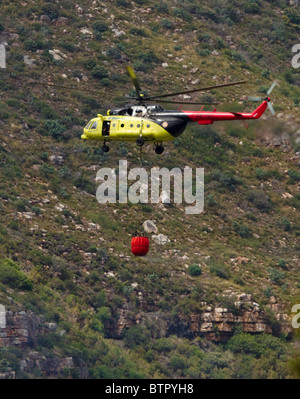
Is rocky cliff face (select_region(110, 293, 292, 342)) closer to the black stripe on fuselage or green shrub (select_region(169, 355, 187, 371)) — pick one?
green shrub (select_region(169, 355, 187, 371))

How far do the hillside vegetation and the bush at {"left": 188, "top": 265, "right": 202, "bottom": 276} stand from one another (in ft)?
0.58

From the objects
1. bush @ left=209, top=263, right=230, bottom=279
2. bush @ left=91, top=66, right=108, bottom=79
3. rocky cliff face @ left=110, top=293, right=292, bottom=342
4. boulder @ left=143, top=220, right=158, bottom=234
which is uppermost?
bush @ left=91, top=66, right=108, bottom=79

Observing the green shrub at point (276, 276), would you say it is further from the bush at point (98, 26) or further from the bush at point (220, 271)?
the bush at point (98, 26)

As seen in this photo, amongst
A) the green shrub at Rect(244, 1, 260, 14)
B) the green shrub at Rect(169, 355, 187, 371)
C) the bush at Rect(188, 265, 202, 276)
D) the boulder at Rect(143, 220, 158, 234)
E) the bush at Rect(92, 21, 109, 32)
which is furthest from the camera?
the green shrub at Rect(244, 1, 260, 14)

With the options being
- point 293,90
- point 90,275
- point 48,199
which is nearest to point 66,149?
point 48,199

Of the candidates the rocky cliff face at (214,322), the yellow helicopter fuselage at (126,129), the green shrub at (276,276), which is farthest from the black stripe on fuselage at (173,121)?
the green shrub at (276,276)

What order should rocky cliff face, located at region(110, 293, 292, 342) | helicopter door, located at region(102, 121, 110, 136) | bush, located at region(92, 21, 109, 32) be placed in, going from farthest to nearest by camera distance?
1. bush, located at region(92, 21, 109, 32)
2. rocky cliff face, located at region(110, 293, 292, 342)
3. helicopter door, located at region(102, 121, 110, 136)

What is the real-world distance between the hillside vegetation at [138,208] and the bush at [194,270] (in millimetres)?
178

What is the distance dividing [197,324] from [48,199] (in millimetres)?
18767

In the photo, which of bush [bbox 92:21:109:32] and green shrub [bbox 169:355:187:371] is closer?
green shrub [bbox 169:355:187:371]

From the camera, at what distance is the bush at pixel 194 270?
102625 mm

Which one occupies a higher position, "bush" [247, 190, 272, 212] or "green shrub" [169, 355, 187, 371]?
"bush" [247, 190, 272, 212]

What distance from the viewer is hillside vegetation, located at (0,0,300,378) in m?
94.9

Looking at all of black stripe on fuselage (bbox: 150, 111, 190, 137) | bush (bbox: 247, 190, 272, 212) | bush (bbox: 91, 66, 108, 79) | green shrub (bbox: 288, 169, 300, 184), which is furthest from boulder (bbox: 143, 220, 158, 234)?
black stripe on fuselage (bbox: 150, 111, 190, 137)
